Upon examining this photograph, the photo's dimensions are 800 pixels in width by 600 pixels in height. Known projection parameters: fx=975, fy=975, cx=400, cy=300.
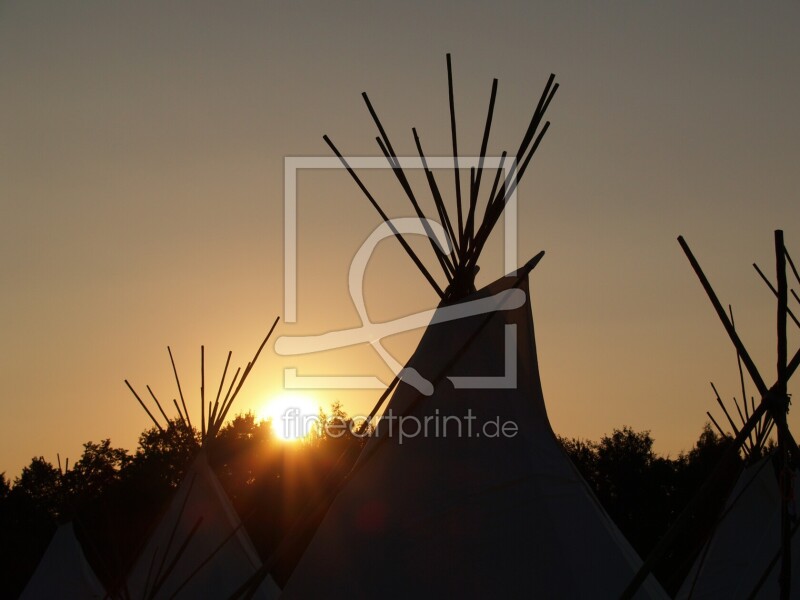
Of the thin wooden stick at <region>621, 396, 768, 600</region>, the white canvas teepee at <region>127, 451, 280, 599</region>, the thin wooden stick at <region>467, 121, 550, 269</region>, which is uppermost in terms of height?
the thin wooden stick at <region>467, 121, 550, 269</region>

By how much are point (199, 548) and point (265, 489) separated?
47.4ft

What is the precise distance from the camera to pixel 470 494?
18.4 ft

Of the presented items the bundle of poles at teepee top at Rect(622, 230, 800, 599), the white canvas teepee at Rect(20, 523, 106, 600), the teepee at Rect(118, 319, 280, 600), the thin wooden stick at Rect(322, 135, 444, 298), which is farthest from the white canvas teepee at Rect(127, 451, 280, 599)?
the bundle of poles at teepee top at Rect(622, 230, 800, 599)

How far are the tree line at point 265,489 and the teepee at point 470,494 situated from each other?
13283 mm

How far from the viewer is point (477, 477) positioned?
18.6ft

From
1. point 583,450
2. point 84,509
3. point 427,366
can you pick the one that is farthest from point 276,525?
point 427,366

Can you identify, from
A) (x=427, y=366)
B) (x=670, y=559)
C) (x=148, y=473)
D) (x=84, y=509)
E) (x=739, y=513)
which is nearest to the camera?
(x=427, y=366)

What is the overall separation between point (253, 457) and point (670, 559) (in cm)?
1450

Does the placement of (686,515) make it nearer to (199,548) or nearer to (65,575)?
(199,548)

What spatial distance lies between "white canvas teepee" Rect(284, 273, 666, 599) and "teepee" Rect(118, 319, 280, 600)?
444 centimetres

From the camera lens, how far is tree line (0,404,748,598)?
2233 cm

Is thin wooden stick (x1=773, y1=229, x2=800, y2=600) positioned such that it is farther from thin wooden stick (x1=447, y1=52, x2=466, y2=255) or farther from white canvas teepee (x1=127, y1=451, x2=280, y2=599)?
white canvas teepee (x1=127, y1=451, x2=280, y2=599)

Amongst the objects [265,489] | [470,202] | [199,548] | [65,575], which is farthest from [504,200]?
[265,489]

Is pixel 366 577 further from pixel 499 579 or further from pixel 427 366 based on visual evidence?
pixel 427 366
